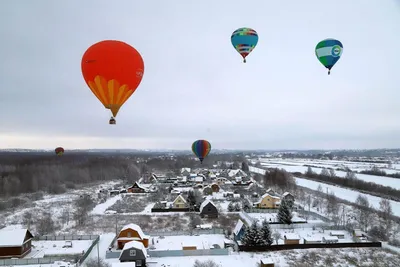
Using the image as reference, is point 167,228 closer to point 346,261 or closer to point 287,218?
point 287,218

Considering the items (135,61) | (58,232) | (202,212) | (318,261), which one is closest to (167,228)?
(202,212)

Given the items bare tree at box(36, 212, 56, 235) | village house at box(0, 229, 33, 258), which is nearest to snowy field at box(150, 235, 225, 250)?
village house at box(0, 229, 33, 258)

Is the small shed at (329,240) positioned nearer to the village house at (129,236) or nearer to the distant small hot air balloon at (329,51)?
the distant small hot air balloon at (329,51)

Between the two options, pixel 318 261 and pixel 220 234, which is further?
pixel 220 234

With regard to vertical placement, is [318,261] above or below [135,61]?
below

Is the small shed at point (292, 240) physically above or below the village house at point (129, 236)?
below

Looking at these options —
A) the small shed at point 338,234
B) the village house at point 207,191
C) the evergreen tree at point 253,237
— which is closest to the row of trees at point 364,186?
the small shed at point 338,234
